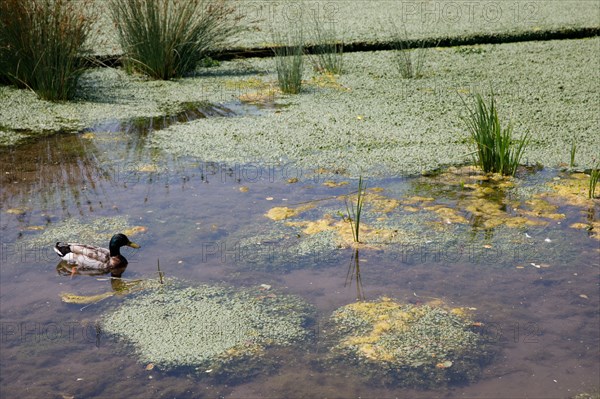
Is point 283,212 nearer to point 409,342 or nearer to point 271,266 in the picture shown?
point 271,266

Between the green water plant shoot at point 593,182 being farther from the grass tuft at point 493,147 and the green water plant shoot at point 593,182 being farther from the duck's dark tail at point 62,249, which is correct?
the duck's dark tail at point 62,249

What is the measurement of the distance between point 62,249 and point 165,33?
3630mm

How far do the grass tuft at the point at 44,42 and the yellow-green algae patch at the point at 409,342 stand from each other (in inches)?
151

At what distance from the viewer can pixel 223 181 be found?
496 cm

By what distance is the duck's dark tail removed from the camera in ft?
12.6

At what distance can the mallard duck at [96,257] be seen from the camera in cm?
377

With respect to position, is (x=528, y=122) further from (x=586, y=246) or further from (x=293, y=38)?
(x=293, y=38)

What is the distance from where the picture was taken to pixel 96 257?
3799 mm

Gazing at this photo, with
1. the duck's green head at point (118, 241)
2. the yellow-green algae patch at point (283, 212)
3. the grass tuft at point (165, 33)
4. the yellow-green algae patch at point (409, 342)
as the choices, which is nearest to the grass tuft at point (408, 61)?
the grass tuft at point (165, 33)

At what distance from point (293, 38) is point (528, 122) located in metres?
2.70

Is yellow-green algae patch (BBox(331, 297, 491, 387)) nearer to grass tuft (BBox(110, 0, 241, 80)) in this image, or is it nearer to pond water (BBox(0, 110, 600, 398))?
pond water (BBox(0, 110, 600, 398))

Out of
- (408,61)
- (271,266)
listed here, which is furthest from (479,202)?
(408,61)

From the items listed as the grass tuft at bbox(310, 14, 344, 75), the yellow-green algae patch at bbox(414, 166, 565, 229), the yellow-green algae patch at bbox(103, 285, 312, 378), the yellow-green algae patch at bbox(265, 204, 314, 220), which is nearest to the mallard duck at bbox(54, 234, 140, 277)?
the yellow-green algae patch at bbox(103, 285, 312, 378)

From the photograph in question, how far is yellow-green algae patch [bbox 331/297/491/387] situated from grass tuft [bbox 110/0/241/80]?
4.26 m
